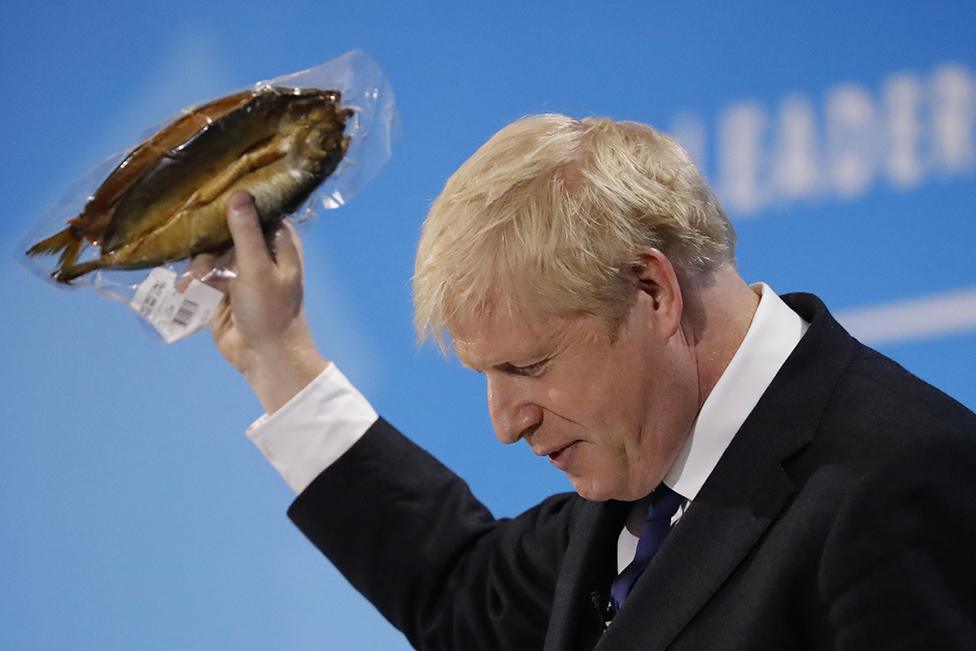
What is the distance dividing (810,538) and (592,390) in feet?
0.57

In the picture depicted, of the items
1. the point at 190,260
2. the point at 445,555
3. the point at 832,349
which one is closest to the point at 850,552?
the point at 832,349

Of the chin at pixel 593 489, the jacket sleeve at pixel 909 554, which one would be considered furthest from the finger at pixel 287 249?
the jacket sleeve at pixel 909 554

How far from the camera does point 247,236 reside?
3.88ft

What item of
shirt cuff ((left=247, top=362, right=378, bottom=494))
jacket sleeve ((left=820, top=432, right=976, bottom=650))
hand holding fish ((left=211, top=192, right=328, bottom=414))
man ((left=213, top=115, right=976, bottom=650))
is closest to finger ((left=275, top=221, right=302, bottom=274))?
hand holding fish ((left=211, top=192, right=328, bottom=414))

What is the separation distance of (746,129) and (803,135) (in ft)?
0.24

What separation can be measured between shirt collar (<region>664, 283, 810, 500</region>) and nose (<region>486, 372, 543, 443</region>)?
116mm

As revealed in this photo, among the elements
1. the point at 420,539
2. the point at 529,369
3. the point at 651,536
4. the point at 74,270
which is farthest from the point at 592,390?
the point at 74,270

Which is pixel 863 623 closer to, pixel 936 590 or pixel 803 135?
pixel 936 590

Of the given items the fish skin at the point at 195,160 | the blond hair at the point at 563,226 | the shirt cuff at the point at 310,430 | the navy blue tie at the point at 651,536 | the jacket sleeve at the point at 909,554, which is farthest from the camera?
the shirt cuff at the point at 310,430

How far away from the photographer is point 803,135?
56.6 inches

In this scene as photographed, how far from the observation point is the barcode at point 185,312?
1.19m

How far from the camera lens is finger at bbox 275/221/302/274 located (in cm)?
123

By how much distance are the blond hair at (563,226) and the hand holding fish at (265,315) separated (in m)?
0.28

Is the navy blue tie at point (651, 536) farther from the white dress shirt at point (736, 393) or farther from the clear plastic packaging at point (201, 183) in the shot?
the clear plastic packaging at point (201, 183)
